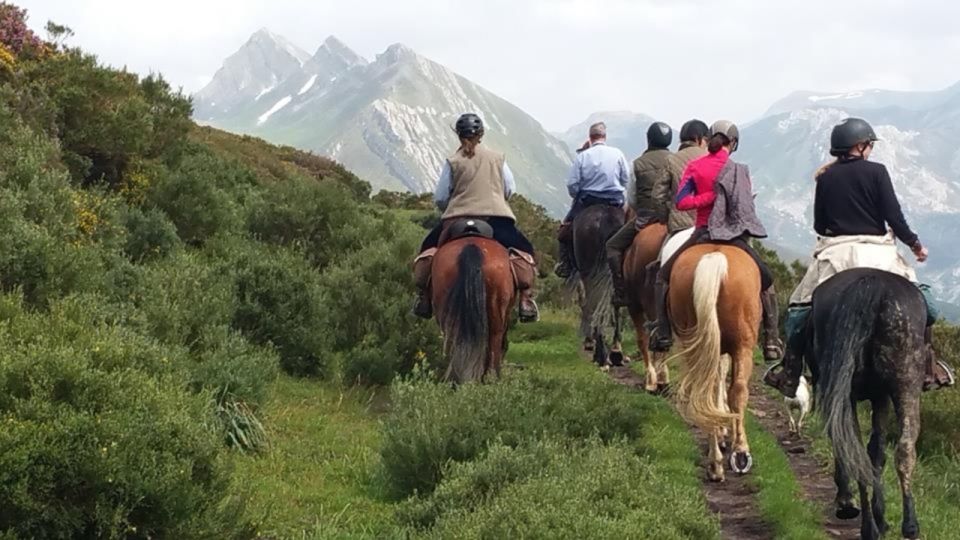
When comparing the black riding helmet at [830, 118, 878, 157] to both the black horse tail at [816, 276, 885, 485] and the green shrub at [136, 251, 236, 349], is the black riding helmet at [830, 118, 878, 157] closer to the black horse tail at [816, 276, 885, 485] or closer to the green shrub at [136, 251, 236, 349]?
the black horse tail at [816, 276, 885, 485]

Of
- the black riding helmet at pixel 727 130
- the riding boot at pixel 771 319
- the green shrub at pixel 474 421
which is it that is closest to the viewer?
the green shrub at pixel 474 421

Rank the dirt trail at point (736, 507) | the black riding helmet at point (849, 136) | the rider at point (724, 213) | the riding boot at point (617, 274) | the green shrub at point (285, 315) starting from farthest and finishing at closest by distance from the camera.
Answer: the green shrub at point (285, 315) < the riding boot at point (617, 274) < the rider at point (724, 213) < the black riding helmet at point (849, 136) < the dirt trail at point (736, 507)

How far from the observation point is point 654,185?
11.1 metres

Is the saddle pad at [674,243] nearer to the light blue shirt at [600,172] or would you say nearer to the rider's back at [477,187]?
the rider's back at [477,187]

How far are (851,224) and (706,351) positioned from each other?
5.09ft

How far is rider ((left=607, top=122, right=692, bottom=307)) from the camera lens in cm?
1173

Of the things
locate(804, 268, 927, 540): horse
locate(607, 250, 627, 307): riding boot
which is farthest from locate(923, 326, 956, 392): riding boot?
locate(607, 250, 627, 307): riding boot

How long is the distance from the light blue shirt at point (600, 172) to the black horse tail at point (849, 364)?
693 cm

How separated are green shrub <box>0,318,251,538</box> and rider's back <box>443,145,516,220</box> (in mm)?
4802

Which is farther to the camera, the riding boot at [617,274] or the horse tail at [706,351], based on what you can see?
the riding boot at [617,274]

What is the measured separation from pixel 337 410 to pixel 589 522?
24.1ft

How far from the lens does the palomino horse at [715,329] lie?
8109 mm

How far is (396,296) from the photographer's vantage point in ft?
48.9

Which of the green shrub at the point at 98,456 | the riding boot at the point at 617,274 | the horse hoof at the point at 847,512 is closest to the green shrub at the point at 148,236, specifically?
the riding boot at the point at 617,274
